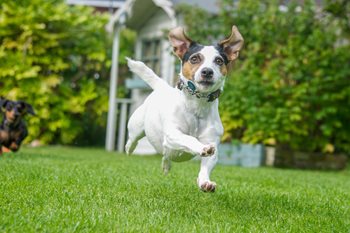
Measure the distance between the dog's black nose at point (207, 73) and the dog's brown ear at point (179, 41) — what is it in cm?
39

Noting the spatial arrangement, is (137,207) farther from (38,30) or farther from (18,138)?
(38,30)

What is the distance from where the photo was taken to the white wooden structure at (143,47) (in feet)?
41.3

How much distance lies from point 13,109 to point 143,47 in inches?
258

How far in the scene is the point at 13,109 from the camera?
7.74 m

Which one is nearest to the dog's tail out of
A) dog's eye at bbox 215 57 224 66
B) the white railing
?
dog's eye at bbox 215 57 224 66

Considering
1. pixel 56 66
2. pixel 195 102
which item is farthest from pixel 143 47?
pixel 195 102

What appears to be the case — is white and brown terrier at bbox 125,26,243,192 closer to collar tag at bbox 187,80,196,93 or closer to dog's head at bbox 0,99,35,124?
collar tag at bbox 187,80,196,93

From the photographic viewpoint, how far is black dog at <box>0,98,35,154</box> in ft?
25.4

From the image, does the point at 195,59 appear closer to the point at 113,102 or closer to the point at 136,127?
the point at 136,127

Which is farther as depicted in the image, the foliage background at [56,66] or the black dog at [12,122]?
the foliage background at [56,66]

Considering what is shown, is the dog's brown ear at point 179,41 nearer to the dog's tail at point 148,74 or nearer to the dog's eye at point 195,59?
the dog's eye at point 195,59

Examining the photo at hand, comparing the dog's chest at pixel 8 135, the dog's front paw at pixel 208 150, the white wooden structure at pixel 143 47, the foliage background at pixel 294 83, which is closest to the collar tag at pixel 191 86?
the dog's front paw at pixel 208 150

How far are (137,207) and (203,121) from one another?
73cm

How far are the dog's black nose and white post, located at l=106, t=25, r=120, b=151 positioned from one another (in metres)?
9.32
